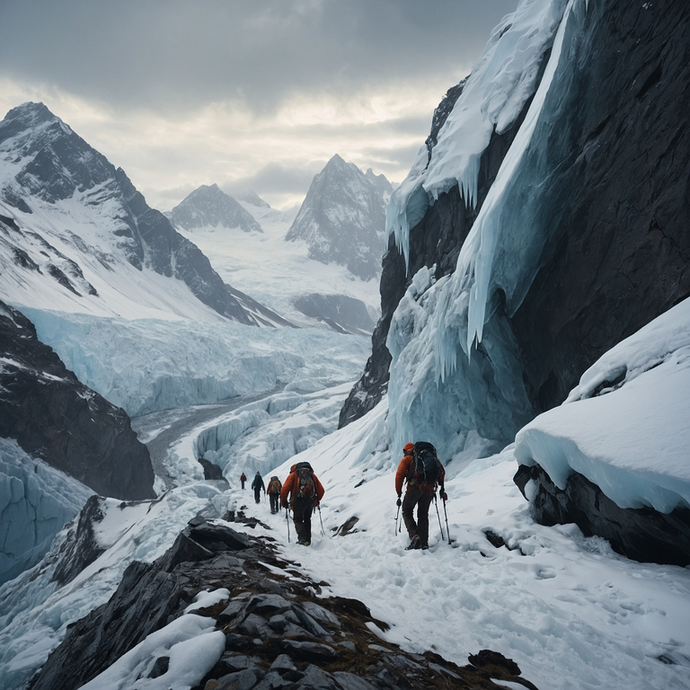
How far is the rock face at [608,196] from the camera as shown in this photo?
6.80 m

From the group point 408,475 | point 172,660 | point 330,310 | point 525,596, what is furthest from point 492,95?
point 330,310

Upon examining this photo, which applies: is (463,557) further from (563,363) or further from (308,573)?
(563,363)

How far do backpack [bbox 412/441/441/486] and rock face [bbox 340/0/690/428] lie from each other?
454 cm

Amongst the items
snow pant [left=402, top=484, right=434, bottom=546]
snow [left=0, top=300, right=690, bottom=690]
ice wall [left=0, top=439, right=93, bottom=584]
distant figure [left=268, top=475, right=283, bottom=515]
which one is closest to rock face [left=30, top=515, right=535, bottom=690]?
snow [left=0, top=300, right=690, bottom=690]

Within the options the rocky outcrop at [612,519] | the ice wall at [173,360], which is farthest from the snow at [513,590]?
the ice wall at [173,360]

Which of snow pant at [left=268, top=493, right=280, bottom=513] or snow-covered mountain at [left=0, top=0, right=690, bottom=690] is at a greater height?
snow-covered mountain at [left=0, top=0, right=690, bottom=690]

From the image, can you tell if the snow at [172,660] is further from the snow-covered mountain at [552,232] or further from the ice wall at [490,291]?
A: the ice wall at [490,291]

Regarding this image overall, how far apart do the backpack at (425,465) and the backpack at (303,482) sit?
7.26ft

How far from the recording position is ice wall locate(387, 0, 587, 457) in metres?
9.34

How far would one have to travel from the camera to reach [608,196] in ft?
26.7

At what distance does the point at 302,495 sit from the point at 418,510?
2392 mm

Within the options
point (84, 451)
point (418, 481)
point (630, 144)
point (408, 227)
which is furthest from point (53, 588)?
point (630, 144)

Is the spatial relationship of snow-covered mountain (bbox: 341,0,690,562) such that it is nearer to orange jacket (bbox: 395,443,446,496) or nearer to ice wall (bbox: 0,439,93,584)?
orange jacket (bbox: 395,443,446,496)

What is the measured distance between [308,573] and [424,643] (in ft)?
7.55
